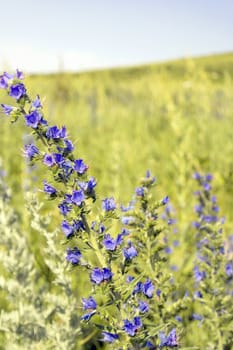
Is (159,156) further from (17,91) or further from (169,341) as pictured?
(17,91)

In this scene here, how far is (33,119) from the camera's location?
1.31m

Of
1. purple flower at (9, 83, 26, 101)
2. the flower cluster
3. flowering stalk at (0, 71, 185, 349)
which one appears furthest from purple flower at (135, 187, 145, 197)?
purple flower at (9, 83, 26, 101)

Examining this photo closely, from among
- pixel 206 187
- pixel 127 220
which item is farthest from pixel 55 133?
pixel 206 187

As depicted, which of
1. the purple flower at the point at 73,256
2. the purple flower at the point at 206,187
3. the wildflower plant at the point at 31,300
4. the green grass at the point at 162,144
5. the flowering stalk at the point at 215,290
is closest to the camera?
the purple flower at the point at 73,256

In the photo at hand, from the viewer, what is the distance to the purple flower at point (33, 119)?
1.31 m

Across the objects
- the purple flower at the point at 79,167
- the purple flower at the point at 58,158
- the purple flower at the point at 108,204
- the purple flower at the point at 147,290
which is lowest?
the purple flower at the point at 147,290

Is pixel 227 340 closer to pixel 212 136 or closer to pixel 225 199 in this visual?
pixel 225 199

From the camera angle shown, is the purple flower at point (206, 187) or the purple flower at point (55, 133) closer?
the purple flower at point (55, 133)

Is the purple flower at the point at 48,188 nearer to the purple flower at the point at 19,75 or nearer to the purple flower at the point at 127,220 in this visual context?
the purple flower at the point at 19,75

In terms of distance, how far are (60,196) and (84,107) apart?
409 inches

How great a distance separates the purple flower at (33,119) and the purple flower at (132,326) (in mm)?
556

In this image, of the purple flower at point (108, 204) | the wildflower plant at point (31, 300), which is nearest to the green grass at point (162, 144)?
the wildflower plant at point (31, 300)

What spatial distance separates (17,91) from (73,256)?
0.47 meters

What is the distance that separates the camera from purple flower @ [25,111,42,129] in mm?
1308
